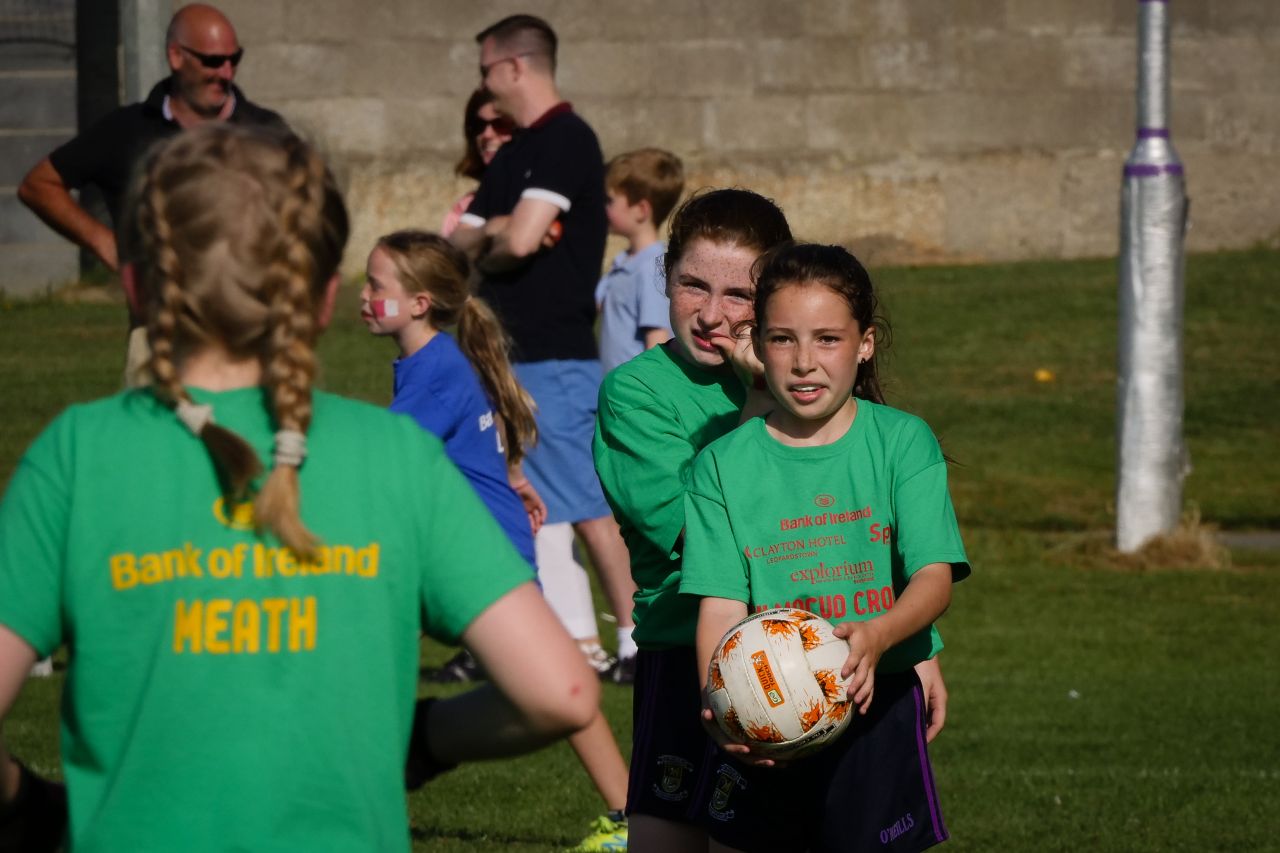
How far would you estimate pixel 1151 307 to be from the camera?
9.95 m

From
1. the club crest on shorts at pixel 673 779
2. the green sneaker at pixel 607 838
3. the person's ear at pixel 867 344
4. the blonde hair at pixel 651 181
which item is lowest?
the green sneaker at pixel 607 838

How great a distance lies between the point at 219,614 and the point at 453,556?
29 cm

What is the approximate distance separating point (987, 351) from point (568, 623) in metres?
7.67

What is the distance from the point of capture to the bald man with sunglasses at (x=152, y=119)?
722cm

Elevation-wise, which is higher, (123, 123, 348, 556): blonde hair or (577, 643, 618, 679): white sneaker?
(123, 123, 348, 556): blonde hair

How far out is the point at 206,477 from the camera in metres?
2.31

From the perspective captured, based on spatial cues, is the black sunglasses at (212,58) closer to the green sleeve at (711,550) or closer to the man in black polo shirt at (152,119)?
the man in black polo shirt at (152,119)

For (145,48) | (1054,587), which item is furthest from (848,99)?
(145,48)

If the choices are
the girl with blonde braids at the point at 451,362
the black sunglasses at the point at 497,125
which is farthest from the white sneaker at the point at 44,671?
the black sunglasses at the point at 497,125

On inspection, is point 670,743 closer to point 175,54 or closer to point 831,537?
point 831,537

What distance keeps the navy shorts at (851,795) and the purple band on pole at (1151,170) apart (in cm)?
676

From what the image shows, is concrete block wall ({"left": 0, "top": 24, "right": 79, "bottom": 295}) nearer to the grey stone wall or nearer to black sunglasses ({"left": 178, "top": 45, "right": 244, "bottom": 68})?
the grey stone wall

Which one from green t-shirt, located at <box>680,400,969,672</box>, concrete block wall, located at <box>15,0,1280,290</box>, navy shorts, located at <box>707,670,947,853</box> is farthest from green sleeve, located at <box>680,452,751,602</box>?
concrete block wall, located at <box>15,0,1280,290</box>

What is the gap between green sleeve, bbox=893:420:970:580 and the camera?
3.46 m
